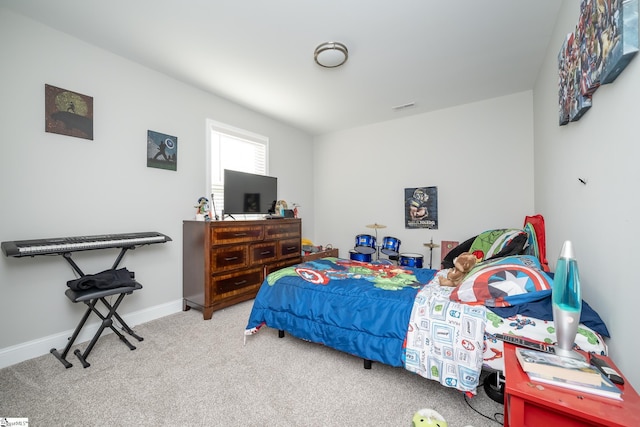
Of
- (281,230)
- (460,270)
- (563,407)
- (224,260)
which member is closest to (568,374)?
(563,407)

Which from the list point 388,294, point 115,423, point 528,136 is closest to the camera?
point 115,423

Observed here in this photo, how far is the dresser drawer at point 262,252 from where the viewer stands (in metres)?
3.32

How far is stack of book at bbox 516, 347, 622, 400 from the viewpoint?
33.8 inches

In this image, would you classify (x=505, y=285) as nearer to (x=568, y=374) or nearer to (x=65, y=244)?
(x=568, y=374)

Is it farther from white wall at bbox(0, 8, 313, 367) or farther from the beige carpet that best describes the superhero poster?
white wall at bbox(0, 8, 313, 367)

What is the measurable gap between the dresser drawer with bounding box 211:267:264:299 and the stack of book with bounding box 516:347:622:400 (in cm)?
272

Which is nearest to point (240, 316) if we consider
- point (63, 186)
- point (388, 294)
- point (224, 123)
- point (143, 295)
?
point (143, 295)

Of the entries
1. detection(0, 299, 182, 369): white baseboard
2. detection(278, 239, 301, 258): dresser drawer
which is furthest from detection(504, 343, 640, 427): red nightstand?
detection(0, 299, 182, 369): white baseboard

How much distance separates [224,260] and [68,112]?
1939mm

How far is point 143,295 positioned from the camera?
112 inches

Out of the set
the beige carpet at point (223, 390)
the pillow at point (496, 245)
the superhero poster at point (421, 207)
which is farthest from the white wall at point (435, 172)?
the beige carpet at point (223, 390)

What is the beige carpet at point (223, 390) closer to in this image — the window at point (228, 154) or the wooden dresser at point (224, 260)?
the wooden dresser at point (224, 260)

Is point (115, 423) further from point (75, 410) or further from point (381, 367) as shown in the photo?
point (381, 367)

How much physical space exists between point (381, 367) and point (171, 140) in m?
3.15
